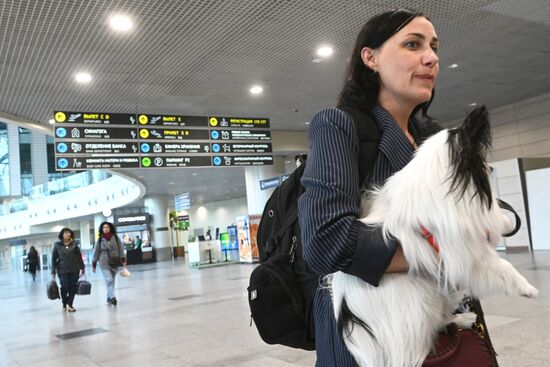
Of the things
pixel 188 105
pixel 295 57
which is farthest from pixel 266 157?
pixel 295 57

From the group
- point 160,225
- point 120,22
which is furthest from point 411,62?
point 160,225

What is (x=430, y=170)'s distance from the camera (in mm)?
915

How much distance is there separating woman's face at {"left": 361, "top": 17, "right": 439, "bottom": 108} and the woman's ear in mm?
36

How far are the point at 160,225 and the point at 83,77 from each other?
27.3 m

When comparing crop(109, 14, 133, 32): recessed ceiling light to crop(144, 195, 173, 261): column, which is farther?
crop(144, 195, 173, 261): column

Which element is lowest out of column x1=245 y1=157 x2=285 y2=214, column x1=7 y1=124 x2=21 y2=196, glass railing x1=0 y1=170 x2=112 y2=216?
column x1=245 y1=157 x2=285 y2=214

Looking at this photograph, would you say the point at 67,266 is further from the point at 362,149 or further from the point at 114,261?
the point at 362,149

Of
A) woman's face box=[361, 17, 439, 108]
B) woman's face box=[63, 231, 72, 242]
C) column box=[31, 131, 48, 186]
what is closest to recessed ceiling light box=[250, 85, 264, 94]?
woman's face box=[63, 231, 72, 242]

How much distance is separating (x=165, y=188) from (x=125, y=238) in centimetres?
937

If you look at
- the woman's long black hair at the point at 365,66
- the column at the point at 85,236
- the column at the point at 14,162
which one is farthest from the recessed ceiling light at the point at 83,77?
the column at the point at 14,162

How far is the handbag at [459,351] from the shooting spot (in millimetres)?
941

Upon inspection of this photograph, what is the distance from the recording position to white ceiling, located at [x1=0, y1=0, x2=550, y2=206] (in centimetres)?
709

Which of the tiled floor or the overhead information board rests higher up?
the overhead information board

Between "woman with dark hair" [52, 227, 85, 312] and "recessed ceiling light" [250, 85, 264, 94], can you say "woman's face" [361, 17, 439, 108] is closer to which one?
"recessed ceiling light" [250, 85, 264, 94]
